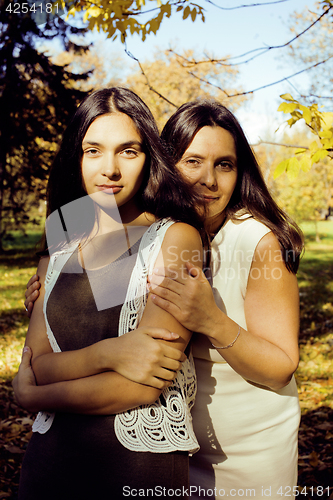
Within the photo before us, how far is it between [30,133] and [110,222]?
1293 cm

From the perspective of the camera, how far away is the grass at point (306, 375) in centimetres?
363

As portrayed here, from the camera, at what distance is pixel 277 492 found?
1896 mm

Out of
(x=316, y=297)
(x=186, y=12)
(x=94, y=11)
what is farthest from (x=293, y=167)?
(x=316, y=297)

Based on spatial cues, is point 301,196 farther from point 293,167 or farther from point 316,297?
point 293,167

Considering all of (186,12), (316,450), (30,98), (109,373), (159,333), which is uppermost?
(30,98)

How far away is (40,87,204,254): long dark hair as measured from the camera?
166cm

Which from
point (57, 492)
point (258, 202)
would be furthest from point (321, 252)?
point (57, 492)

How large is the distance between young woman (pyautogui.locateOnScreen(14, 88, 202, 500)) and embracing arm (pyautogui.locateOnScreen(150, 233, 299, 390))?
0.08 m

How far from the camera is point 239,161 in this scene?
6.97 feet

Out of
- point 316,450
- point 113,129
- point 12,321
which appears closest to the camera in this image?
point 113,129

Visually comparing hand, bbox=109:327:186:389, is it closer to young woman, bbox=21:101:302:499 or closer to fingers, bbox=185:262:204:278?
fingers, bbox=185:262:204:278

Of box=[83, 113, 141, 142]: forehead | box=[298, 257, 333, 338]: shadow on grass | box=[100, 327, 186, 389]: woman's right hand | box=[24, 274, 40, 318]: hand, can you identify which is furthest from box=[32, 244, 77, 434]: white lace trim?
box=[298, 257, 333, 338]: shadow on grass

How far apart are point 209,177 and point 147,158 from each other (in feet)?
1.23

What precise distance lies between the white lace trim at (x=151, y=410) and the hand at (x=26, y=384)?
8cm
